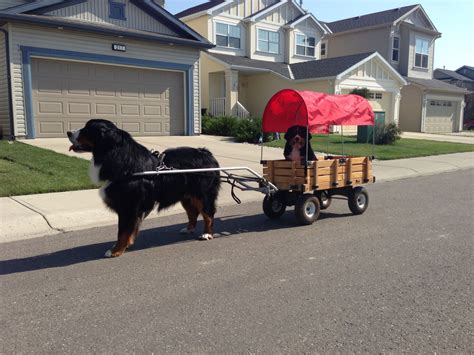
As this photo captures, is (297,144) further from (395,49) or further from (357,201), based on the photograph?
(395,49)

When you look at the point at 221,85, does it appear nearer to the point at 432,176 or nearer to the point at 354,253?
the point at 432,176

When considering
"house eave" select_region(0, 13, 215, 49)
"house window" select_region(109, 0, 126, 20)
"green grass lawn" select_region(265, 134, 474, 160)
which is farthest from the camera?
"house window" select_region(109, 0, 126, 20)

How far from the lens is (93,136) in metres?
5.05

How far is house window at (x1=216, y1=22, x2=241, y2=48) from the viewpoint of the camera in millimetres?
27094

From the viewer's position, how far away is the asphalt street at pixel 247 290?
3.30m

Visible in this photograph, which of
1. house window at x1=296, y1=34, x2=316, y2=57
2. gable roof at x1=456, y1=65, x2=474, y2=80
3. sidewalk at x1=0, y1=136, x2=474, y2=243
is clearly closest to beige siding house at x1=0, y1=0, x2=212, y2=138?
Answer: sidewalk at x1=0, y1=136, x2=474, y2=243

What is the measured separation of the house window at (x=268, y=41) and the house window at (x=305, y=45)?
5.67ft

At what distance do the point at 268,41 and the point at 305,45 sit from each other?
334cm

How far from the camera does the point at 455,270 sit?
4.82 m

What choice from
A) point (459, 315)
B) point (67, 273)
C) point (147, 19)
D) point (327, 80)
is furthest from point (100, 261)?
point (327, 80)

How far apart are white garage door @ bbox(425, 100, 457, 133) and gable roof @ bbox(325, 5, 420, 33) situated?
6978 mm

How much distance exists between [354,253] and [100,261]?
118 inches

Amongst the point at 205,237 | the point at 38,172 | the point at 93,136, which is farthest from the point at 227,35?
the point at 93,136

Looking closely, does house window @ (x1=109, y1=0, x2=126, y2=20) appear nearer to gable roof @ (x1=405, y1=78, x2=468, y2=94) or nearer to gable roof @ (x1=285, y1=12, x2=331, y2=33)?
gable roof @ (x1=285, y1=12, x2=331, y2=33)
